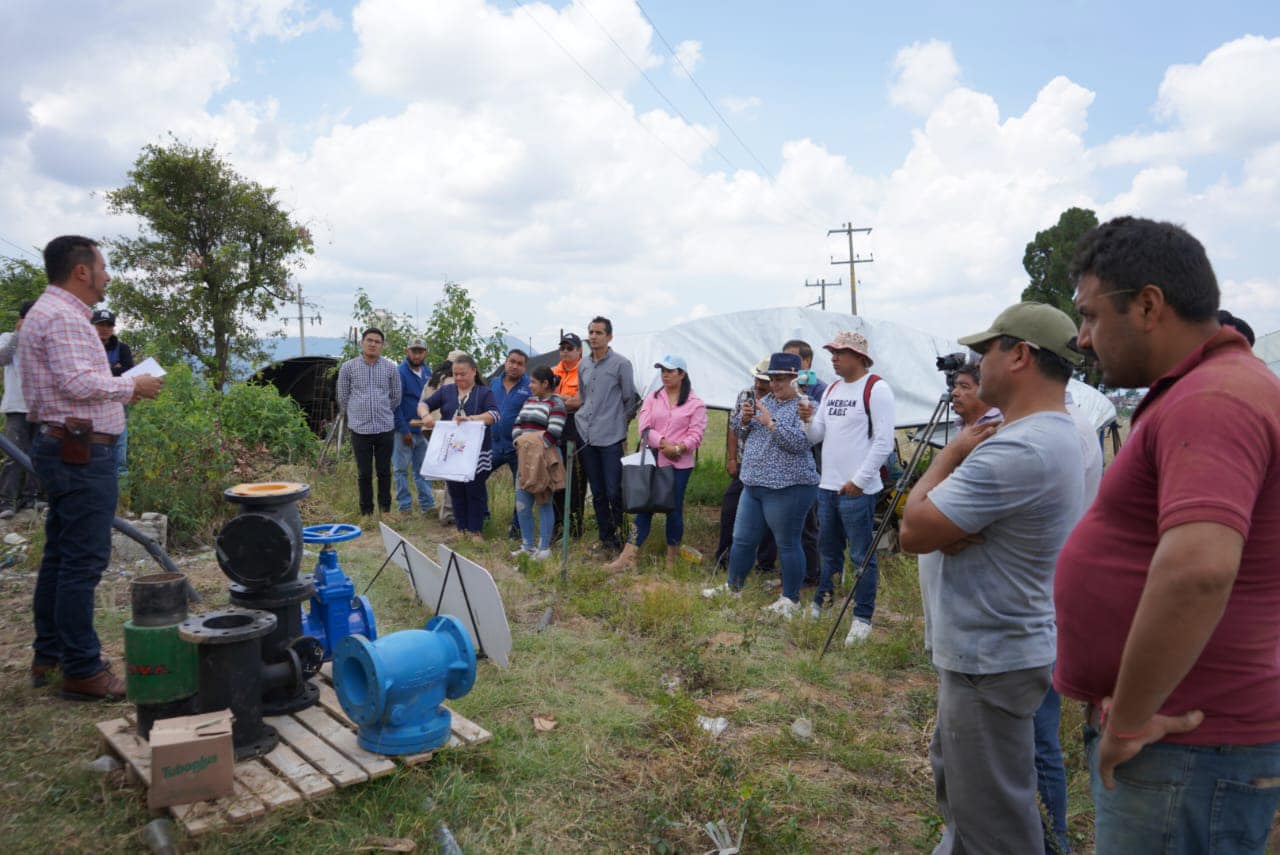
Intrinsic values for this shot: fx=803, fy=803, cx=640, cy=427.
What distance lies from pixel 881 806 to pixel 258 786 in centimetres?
250

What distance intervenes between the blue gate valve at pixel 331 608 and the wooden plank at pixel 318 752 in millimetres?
642

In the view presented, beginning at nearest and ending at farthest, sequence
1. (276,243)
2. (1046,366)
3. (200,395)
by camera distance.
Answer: (1046,366), (200,395), (276,243)

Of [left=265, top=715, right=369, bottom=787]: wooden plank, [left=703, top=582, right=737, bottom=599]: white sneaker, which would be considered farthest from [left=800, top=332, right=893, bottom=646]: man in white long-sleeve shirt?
[left=265, top=715, right=369, bottom=787]: wooden plank

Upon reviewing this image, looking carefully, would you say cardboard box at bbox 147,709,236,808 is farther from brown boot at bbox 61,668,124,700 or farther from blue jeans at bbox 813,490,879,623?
blue jeans at bbox 813,490,879,623

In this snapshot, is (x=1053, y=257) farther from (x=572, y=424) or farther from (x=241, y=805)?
(x=241, y=805)

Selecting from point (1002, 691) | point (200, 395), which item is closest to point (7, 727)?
point (1002, 691)

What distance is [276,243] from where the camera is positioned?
795 inches

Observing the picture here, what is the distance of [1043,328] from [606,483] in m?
5.53

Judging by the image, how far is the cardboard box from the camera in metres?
2.84

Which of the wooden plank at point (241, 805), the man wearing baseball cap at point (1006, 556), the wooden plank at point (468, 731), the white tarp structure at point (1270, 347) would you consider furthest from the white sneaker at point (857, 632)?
the white tarp structure at point (1270, 347)

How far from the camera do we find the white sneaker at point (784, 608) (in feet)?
18.6

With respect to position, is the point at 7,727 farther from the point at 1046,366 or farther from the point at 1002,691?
the point at 1046,366

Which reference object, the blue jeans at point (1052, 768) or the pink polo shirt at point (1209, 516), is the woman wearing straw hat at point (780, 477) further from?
the pink polo shirt at point (1209, 516)

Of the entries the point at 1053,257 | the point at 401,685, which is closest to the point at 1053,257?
the point at 1053,257
